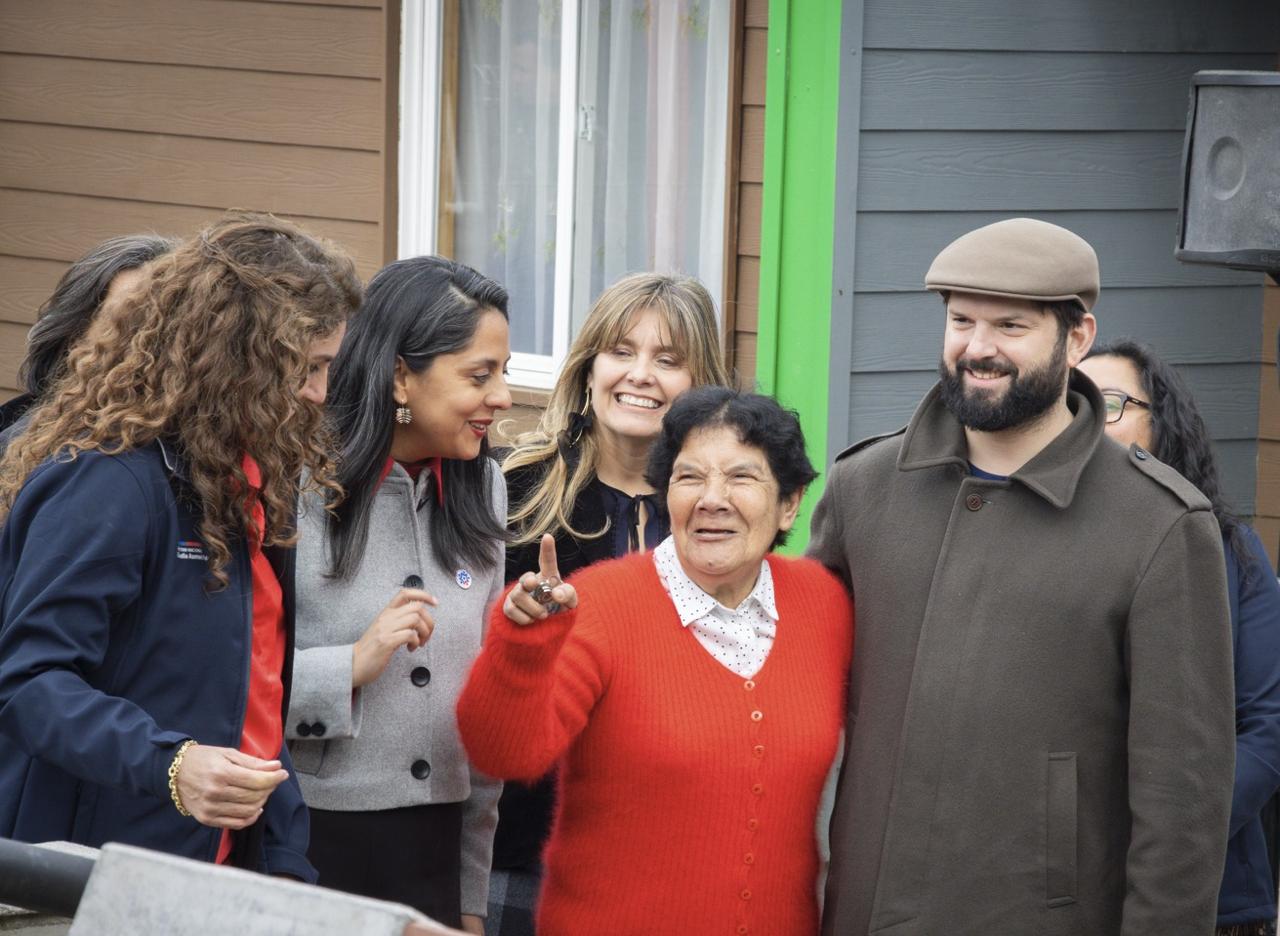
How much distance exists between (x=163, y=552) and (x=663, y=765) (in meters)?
0.87

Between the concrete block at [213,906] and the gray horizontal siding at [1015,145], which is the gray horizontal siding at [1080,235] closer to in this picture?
the gray horizontal siding at [1015,145]

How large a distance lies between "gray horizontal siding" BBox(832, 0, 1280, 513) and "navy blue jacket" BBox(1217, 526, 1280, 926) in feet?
5.43

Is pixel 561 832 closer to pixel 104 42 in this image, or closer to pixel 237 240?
pixel 237 240

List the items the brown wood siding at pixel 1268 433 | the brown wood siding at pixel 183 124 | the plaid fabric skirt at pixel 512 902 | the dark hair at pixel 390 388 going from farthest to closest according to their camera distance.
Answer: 1. the brown wood siding at pixel 183 124
2. the brown wood siding at pixel 1268 433
3. the plaid fabric skirt at pixel 512 902
4. the dark hair at pixel 390 388

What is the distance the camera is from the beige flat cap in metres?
2.65

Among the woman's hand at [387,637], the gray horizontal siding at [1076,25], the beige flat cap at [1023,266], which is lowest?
the woman's hand at [387,637]

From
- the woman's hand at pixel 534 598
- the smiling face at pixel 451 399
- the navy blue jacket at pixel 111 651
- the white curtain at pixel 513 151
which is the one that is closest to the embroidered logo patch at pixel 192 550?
the navy blue jacket at pixel 111 651

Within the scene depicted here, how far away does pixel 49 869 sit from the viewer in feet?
5.37

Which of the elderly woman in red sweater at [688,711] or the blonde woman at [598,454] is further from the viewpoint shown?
the blonde woman at [598,454]

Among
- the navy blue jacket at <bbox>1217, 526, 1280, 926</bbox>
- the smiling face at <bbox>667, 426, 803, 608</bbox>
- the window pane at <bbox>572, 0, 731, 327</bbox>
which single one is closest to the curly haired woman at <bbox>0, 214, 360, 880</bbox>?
the smiling face at <bbox>667, 426, 803, 608</bbox>

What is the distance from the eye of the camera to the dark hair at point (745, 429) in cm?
282

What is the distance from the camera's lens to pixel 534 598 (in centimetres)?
252

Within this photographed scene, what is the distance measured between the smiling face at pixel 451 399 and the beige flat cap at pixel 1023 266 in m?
0.81

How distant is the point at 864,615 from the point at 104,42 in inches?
180
